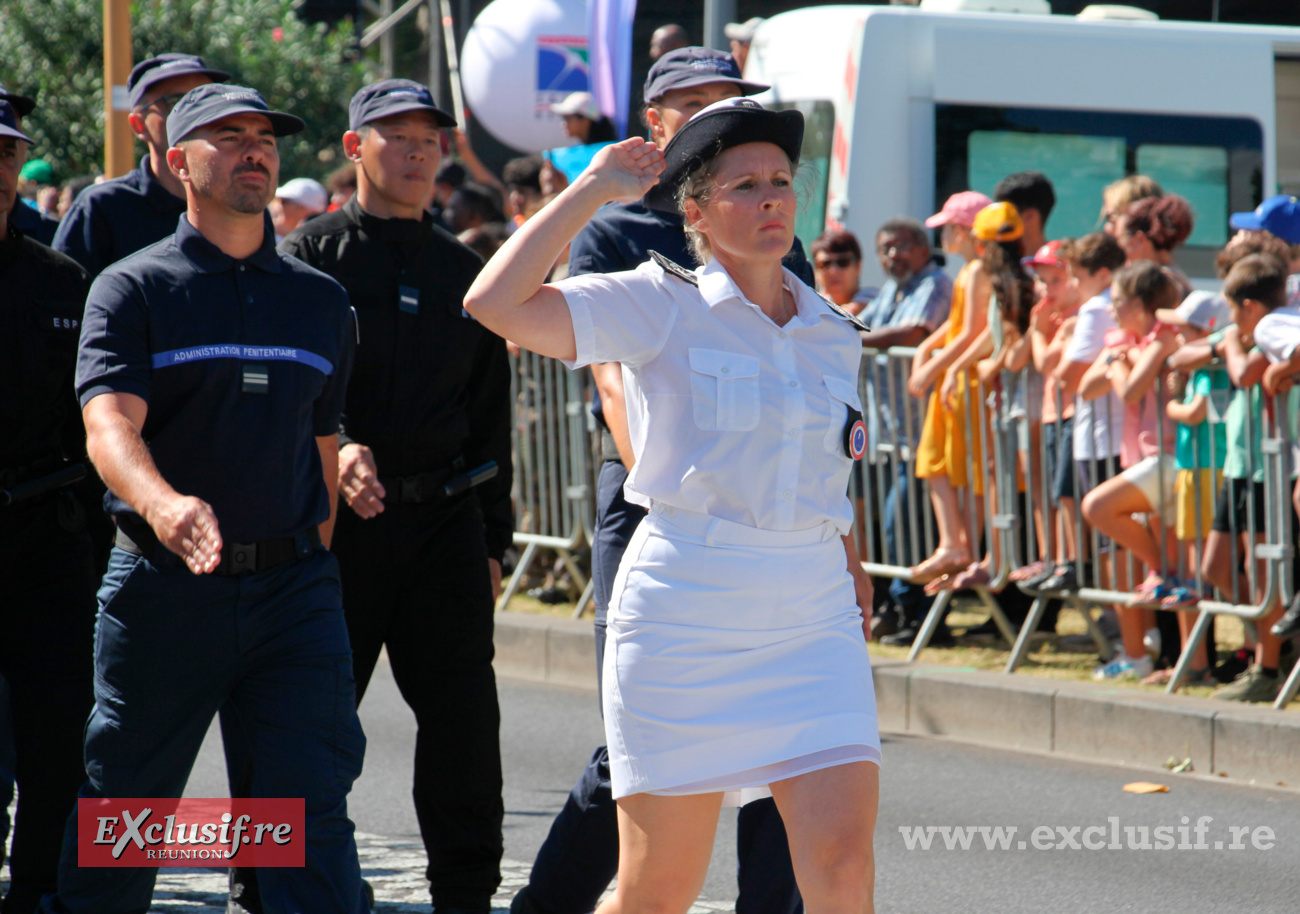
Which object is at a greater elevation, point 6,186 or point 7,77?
point 7,77

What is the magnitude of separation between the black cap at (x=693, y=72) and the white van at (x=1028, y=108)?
268 inches

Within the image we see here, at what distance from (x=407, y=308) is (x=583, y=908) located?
1690 mm

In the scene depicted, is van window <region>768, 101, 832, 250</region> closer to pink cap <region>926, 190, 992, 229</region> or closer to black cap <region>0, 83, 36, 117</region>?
pink cap <region>926, 190, 992, 229</region>

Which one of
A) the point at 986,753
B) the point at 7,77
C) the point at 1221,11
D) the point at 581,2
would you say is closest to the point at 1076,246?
A: the point at 986,753

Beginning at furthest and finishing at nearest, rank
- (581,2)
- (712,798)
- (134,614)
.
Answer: (581,2) < (134,614) < (712,798)

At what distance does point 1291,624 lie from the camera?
278 inches

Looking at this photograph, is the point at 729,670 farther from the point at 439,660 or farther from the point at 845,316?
the point at 439,660

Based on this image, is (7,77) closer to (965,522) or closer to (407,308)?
(965,522)

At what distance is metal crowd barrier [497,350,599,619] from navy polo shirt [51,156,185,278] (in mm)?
4199

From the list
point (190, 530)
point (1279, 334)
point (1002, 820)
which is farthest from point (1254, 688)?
point (190, 530)

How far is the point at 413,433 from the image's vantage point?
509 centimetres

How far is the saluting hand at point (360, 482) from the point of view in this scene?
4758 millimetres


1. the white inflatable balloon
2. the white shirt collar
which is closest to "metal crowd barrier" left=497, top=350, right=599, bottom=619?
the white shirt collar

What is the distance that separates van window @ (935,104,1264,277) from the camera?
38.7 ft
